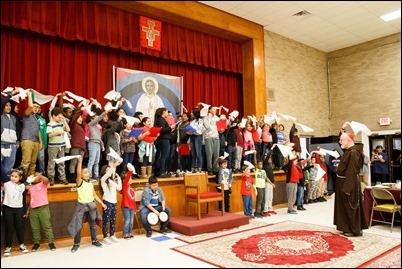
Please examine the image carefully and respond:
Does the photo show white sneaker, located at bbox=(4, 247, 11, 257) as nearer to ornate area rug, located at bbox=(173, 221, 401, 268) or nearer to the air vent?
ornate area rug, located at bbox=(173, 221, 401, 268)

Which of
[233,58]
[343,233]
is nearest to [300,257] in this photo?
[343,233]

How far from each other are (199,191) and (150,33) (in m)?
3.69

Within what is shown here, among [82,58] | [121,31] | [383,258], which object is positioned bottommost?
[383,258]

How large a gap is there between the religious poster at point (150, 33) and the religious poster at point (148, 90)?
0.61 metres

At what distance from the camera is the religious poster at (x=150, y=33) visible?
7.23 meters

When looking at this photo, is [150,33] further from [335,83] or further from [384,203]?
[335,83]

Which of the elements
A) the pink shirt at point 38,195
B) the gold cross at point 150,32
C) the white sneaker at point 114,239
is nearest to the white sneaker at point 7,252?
the pink shirt at point 38,195

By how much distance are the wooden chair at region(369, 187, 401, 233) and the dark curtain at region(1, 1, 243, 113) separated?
4.47 meters

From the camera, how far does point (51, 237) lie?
457cm

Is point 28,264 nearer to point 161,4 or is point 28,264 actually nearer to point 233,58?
point 161,4

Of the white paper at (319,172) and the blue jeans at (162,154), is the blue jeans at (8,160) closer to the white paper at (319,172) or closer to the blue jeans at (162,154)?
the blue jeans at (162,154)

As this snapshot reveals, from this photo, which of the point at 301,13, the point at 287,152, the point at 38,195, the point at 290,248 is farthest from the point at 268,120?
the point at 38,195

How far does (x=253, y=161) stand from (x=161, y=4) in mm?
3950

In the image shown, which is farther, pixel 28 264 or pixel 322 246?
pixel 322 246
